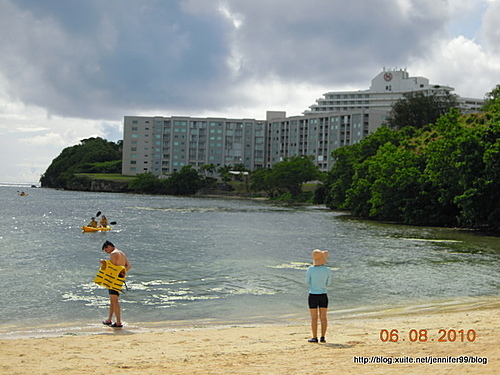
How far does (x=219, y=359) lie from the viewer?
1272 cm

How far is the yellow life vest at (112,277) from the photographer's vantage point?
17.3 metres

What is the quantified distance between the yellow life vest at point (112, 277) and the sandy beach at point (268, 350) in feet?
4.18

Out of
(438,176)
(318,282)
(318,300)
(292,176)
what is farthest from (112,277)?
(292,176)

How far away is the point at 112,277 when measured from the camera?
17328 mm

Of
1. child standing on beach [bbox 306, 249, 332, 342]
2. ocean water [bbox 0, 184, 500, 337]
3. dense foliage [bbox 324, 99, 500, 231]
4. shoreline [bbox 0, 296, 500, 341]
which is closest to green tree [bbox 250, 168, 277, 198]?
dense foliage [bbox 324, 99, 500, 231]

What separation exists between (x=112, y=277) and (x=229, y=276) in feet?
42.8

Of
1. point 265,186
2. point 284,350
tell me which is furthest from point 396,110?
point 284,350

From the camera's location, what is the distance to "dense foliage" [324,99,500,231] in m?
58.1

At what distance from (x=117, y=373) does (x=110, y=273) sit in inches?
235

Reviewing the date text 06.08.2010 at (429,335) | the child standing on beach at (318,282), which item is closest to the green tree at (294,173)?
the date text 06.08.2010 at (429,335)

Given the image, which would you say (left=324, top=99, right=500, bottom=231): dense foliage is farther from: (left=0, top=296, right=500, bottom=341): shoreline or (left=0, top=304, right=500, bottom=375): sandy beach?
(left=0, top=304, right=500, bottom=375): sandy beach

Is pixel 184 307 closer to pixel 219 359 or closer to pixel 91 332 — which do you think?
pixel 91 332

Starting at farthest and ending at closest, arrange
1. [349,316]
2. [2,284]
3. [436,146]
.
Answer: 1. [436,146]
2. [2,284]
3. [349,316]

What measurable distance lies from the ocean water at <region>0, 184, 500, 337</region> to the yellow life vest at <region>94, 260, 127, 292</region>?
153 centimetres
